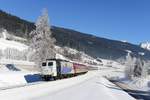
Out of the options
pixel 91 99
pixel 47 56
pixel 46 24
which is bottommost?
pixel 91 99

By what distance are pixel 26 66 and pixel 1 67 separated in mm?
15382

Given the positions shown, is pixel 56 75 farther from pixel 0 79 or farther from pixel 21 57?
pixel 21 57

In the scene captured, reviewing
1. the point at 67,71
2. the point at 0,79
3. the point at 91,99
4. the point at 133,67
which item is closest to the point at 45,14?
the point at 67,71

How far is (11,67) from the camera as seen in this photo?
69250 millimetres

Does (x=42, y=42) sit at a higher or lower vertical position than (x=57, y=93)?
higher

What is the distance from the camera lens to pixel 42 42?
78.8 m

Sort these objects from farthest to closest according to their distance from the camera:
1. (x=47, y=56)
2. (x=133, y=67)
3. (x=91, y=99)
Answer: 1. (x=133, y=67)
2. (x=47, y=56)
3. (x=91, y=99)

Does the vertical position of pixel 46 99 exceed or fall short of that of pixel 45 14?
it falls short

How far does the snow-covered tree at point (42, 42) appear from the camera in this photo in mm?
77625

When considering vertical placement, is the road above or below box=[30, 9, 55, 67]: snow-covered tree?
below

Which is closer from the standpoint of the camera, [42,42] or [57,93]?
[57,93]

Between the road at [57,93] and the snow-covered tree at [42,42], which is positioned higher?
the snow-covered tree at [42,42]

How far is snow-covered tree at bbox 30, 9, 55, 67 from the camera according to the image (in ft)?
255

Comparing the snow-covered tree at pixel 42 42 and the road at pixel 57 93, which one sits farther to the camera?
the snow-covered tree at pixel 42 42
